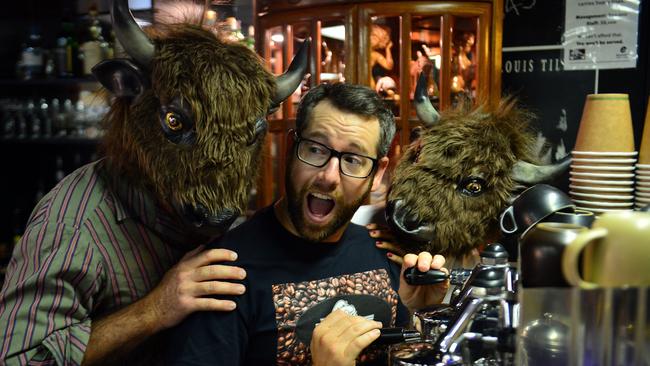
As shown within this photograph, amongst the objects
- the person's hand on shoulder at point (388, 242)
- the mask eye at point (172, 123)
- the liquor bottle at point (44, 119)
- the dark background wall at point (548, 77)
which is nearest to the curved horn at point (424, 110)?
the person's hand on shoulder at point (388, 242)

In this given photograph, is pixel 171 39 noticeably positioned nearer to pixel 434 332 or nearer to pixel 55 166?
pixel 434 332

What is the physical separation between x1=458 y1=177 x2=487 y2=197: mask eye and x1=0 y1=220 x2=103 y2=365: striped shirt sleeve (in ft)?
3.36

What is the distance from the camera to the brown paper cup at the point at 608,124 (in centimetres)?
166

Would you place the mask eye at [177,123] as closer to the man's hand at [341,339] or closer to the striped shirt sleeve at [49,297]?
the striped shirt sleeve at [49,297]

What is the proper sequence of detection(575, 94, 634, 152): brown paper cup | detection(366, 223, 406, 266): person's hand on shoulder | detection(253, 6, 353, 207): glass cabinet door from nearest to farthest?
detection(575, 94, 634, 152): brown paper cup, detection(366, 223, 406, 266): person's hand on shoulder, detection(253, 6, 353, 207): glass cabinet door

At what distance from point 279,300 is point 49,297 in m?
0.53

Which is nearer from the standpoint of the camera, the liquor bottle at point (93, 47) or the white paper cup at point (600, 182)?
the white paper cup at point (600, 182)

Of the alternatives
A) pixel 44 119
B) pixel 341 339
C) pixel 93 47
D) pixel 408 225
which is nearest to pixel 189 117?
pixel 341 339

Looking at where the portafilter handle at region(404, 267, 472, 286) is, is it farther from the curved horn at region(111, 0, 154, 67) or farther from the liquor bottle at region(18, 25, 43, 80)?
the liquor bottle at region(18, 25, 43, 80)

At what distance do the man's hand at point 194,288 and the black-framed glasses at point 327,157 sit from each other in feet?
1.04

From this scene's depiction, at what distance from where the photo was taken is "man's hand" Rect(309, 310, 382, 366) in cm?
122

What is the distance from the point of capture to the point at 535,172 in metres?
1.79

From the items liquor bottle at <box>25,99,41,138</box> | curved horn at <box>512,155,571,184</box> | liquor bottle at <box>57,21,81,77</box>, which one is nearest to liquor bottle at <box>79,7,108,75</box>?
liquor bottle at <box>57,21,81,77</box>

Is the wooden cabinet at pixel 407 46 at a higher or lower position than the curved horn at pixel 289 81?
higher
